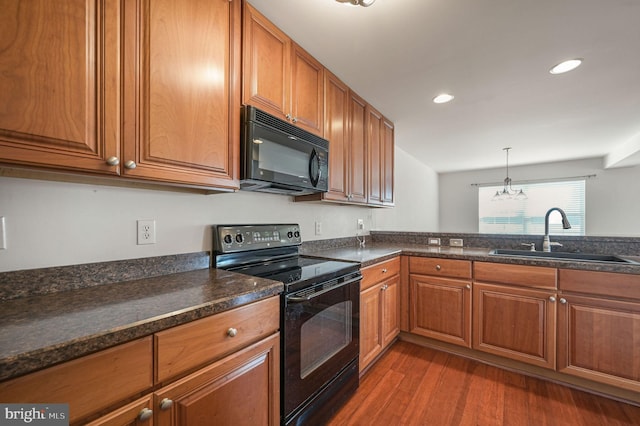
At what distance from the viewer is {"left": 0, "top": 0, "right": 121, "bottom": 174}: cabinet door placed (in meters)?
0.73

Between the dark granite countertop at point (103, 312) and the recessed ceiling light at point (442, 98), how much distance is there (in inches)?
84.3

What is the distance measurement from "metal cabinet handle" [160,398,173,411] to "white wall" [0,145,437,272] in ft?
2.25

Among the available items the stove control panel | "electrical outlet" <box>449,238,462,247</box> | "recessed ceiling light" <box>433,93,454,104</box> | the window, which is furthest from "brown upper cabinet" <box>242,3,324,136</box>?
the window

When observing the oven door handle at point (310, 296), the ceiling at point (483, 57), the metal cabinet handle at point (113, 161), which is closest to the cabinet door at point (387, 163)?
the ceiling at point (483, 57)

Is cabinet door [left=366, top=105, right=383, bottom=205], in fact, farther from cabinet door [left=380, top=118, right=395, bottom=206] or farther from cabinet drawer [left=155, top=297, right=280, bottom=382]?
cabinet drawer [left=155, top=297, right=280, bottom=382]

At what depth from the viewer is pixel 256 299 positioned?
1.06 m

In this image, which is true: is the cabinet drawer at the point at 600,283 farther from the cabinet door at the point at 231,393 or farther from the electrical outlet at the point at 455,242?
the cabinet door at the point at 231,393

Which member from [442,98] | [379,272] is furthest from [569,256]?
[442,98]

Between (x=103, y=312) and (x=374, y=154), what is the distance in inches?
90.0

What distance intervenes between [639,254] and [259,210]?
2.79 metres

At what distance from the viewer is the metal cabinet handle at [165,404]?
2.57ft

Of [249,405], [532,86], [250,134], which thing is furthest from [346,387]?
[532,86]

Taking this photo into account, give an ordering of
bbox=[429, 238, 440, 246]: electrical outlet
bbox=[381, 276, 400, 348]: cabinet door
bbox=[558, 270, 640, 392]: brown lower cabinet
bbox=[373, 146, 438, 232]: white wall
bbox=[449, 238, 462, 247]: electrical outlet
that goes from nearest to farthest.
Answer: bbox=[558, 270, 640, 392]: brown lower cabinet, bbox=[381, 276, 400, 348]: cabinet door, bbox=[449, 238, 462, 247]: electrical outlet, bbox=[429, 238, 440, 246]: electrical outlet, bbox=[373, 146, 438, 232]: white wall

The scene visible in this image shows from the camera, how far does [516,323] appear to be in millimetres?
1947
